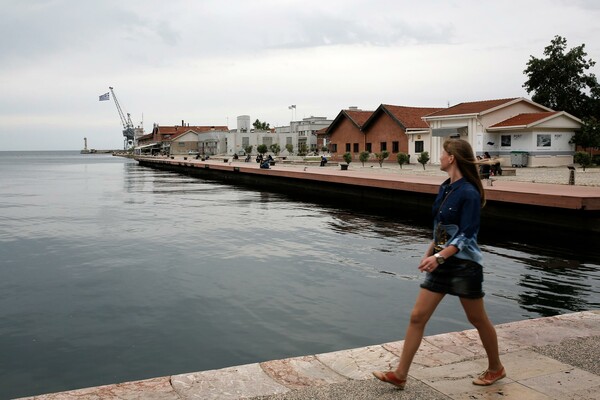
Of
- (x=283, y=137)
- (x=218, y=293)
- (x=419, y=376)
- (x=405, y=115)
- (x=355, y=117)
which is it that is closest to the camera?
(x=419, y=376)

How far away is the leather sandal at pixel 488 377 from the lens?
421cm

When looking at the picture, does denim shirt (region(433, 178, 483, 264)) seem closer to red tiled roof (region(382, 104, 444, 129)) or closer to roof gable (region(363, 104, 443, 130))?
roof gable (region(363, 104, 443, 130))

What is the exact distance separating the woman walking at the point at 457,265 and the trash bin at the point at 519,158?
34219 millimetres

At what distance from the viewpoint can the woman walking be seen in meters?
4.10

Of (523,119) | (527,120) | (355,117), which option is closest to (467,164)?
(527,120)

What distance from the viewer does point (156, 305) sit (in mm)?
9312

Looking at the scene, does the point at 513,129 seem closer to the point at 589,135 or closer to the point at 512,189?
the point at 589,135

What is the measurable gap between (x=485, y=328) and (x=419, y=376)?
2.19 ft

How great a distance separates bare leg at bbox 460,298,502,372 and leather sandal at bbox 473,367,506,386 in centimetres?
3

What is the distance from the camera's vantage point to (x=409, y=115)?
4847cm

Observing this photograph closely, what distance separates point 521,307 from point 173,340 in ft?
17.9

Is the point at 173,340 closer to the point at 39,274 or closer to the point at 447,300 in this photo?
the point at 447,300

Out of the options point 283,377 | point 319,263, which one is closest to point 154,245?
point 319,263

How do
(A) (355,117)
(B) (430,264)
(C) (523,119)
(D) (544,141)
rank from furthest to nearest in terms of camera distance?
(A) (355,117)
(C) (523,119)
(D) (544,141)
(B) (430,264)
